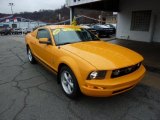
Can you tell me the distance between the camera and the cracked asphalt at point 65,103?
9.98 feet

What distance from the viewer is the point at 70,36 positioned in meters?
4.46

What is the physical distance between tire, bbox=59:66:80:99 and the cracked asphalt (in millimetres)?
162

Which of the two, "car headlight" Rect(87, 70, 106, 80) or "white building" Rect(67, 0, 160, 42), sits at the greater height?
"white building" Rect(67, 0, 160, 42)

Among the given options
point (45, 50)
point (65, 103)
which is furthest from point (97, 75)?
point (45, 50)

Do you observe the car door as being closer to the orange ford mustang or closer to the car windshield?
the orange ford mustang

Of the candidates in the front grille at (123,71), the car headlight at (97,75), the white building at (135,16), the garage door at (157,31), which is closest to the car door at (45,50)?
the car headlight at (97,75)

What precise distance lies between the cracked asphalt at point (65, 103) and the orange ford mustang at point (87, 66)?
34cm

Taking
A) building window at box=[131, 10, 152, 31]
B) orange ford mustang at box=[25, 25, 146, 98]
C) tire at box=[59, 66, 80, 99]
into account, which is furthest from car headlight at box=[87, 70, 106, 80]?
building window at box=[131, 10, 152, 31]

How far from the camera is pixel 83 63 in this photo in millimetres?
3068

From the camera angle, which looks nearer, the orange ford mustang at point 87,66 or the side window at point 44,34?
the orange ford mustang at point 87,66

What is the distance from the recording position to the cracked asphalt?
9.98 feet

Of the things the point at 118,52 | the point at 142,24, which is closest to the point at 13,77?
the point at 118,52

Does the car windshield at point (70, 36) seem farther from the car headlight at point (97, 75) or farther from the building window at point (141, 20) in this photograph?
the building window at point (141, 20)

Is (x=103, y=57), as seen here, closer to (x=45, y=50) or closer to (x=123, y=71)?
(x=123, y=71)
